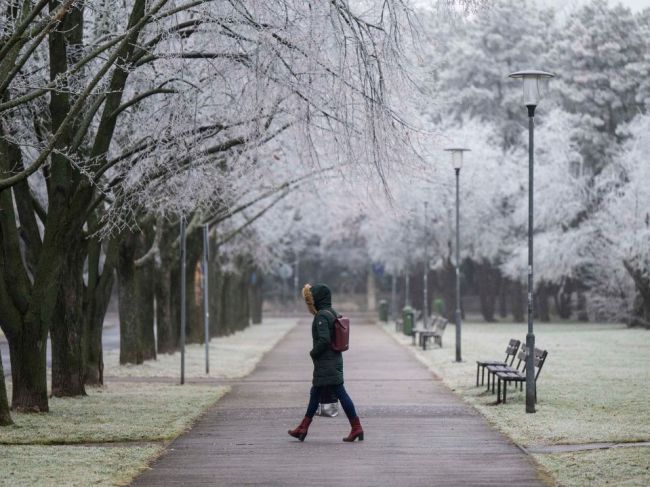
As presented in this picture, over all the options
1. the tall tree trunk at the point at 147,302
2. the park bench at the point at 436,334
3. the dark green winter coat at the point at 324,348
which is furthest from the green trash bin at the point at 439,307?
the dark green winter coat at the point at 324,348

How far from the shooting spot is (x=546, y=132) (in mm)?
63156

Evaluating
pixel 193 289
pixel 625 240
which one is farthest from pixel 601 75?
pixel 193 289

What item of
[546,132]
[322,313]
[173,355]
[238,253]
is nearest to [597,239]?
[546,132]

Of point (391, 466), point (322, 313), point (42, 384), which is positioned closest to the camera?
point (391, 466)

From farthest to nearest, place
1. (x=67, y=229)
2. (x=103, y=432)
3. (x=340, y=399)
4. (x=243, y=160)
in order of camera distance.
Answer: (x=243, y=160)
(x=67, y=229)
(x=103, y=432)
(x=340, y=399)

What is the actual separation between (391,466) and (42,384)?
23.7ft

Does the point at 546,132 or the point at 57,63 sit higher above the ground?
the point at 546,132

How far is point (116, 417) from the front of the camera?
18000 millimetres

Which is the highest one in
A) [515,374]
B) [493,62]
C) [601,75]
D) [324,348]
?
[493,62]

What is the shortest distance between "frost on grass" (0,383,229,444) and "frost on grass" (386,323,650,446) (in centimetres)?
426

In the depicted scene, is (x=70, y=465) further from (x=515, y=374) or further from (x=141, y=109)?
(x=141, y=109)

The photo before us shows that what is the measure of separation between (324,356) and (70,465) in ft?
10.7

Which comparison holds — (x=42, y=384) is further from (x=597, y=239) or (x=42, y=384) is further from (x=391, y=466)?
(x=597, y=239)

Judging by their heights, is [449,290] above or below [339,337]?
above
